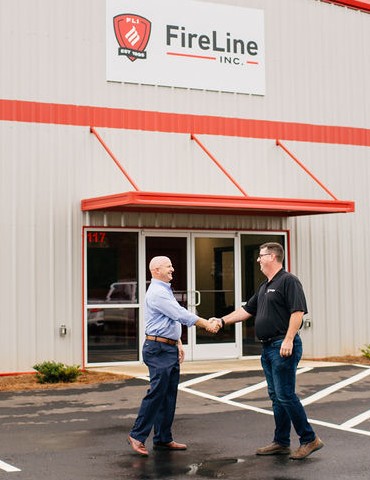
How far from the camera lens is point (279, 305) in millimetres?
8500

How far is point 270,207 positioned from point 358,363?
3607 mm

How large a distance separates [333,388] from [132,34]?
7.74 metres

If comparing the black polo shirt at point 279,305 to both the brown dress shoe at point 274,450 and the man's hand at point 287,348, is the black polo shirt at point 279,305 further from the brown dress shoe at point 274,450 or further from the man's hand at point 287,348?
the brown dress shoe at point 274,450

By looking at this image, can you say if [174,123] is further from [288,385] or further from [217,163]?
[288,385]

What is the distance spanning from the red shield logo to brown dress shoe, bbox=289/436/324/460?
10.0 metres

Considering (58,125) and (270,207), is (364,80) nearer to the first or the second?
(270,207)

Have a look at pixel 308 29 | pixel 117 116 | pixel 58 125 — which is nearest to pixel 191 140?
pixel 117 116

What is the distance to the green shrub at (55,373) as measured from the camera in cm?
1407

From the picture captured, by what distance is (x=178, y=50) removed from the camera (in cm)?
1708

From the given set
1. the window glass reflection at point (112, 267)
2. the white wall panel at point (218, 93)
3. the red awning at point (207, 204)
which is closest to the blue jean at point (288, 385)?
the red awning at point (207, 204)

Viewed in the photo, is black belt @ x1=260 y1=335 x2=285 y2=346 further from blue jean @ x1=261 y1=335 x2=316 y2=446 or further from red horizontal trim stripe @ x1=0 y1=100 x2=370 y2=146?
red horizontal trim stripe @ x1=0 y1=100 x2=370 y2=146

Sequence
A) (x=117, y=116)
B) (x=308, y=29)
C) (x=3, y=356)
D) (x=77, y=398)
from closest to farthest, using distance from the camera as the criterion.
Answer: (x=77, y=398) → (x=3, y=356) → (x=117, y=116) → (x=308, y=29)

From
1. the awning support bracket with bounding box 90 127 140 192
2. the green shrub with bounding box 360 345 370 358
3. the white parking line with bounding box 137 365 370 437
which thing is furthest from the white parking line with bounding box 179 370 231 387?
the green shrub with bounding box 360 345 370 358

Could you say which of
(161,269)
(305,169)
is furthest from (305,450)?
(305,169)
